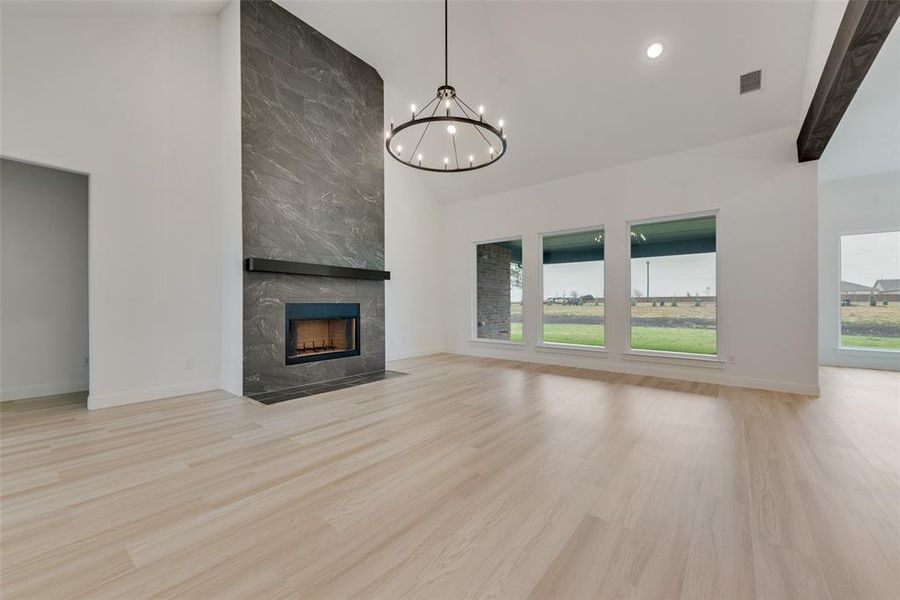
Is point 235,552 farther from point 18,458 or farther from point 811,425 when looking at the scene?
point 811,425

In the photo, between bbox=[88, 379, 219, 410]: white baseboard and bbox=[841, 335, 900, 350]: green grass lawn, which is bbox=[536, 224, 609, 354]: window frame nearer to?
bbox=[841, 335, 900, 350]: green grass lawn

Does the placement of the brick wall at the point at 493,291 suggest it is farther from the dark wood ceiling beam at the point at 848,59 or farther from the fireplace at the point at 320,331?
the dark wood ceiling beam at the point at 848,59

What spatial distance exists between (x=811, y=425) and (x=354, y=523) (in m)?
3.99

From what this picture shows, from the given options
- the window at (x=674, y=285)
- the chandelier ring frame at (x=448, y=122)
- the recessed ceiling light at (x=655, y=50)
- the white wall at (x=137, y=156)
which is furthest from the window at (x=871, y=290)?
the white wall at (x=137, y=156)

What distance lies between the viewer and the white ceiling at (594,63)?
12.6 feet

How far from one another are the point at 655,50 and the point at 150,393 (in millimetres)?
6901

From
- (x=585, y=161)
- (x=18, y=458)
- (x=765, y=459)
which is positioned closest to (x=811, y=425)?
(x=765, y=459)

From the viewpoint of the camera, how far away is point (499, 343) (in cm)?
701

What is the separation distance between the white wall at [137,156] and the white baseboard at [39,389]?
1.15 metres

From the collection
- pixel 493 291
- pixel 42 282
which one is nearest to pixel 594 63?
pixel 493 291

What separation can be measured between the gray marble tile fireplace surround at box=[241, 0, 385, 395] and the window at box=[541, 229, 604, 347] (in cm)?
304

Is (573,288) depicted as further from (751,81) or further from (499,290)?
(751,81)

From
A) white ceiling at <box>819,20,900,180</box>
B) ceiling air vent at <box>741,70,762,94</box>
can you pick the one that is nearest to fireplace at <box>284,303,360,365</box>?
ceiling air vent at <box>741,70,762,94</box>

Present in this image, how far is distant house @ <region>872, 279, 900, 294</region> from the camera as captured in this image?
19.2 feet
